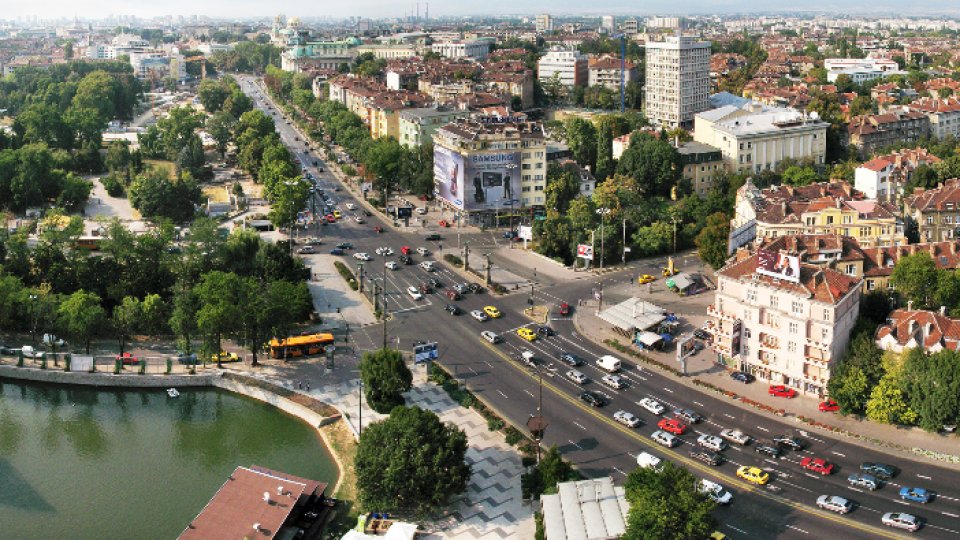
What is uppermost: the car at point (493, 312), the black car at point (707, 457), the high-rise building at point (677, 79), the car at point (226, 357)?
the high-rise building at point (677, 79)

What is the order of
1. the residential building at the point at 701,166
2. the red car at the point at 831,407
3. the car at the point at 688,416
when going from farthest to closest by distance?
the residential building at the point at 701,166 → the red car at the point at 831,407 → the car at the point at 688,416

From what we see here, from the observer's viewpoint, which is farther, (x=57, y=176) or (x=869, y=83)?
(x=869, y=83)

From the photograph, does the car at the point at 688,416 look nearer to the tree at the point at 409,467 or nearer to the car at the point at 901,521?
the car at the point at 901,521

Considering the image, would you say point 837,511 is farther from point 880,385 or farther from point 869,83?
point 869,83

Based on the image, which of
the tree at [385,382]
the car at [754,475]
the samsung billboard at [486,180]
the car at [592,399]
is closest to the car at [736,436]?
the car at [754,475]

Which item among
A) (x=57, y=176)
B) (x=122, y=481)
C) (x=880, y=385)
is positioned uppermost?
(x=57, y=176)

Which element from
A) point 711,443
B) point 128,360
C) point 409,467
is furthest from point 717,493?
point 128,360

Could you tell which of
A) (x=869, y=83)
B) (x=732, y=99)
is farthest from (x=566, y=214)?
(x=869, y=83)

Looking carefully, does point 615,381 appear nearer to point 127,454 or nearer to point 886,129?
point 127,454
